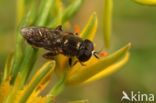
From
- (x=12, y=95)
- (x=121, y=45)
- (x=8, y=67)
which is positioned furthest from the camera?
(x=121, y=45)

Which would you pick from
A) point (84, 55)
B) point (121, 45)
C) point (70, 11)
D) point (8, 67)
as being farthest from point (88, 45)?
point (121, 45)

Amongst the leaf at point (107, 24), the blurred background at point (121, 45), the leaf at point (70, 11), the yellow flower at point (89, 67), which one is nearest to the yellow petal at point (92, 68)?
the yellow flower at point (89, 67)

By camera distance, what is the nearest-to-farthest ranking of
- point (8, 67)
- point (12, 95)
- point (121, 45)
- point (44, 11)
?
point (12, 95)
point (8, 67)
point (44, 11)
point (121, 45)

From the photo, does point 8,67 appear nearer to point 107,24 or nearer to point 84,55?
point 84,55

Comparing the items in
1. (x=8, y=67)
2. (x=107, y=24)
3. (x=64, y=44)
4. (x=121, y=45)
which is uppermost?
(x=121, y=45)

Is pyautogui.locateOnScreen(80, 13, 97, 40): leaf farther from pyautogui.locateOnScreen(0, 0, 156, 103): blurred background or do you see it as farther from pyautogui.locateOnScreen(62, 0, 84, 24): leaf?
pyautogui.locateOnScreen(0, 0, 156, 103): blurred background

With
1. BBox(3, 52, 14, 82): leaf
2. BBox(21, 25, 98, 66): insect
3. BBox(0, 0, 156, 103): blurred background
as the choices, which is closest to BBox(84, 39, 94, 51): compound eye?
BBox(21, 25, 98, 66): insect
